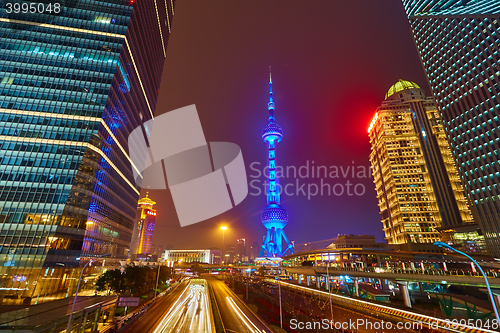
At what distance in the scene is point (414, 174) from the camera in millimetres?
117312

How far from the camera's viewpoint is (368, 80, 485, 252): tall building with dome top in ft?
342

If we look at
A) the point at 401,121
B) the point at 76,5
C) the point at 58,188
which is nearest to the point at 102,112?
the point at 58,188

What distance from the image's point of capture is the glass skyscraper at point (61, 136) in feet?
187

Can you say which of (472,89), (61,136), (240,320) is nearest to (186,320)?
(240,320)

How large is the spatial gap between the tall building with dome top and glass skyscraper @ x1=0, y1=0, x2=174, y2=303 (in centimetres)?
11746

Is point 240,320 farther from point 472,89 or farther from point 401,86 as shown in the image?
point 401,86

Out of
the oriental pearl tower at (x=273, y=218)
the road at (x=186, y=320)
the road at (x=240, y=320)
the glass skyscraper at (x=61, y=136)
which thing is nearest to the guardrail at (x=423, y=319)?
the road at (x=240, y=320)

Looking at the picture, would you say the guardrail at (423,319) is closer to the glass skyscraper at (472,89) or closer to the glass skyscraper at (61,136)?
the glass skyscraper at (61,136)

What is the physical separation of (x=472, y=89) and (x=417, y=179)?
43588 millimetres

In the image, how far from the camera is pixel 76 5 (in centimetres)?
8469

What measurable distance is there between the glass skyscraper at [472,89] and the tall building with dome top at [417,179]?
17770 millimetres

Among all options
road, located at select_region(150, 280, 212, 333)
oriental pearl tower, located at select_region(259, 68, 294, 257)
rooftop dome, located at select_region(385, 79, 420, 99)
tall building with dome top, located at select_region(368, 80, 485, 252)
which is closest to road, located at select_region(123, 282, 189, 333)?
road, located at select_region(150, 280, 212, 333)

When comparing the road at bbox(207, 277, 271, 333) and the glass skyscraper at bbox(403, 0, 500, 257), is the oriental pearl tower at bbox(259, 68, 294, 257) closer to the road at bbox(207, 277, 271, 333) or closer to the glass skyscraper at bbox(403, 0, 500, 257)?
the glass skyscraper at bbox(403, 0, 500, 257)

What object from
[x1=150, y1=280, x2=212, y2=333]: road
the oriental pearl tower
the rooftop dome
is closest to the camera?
[x1=150, y1=280, x2=212, y2=333]: road
